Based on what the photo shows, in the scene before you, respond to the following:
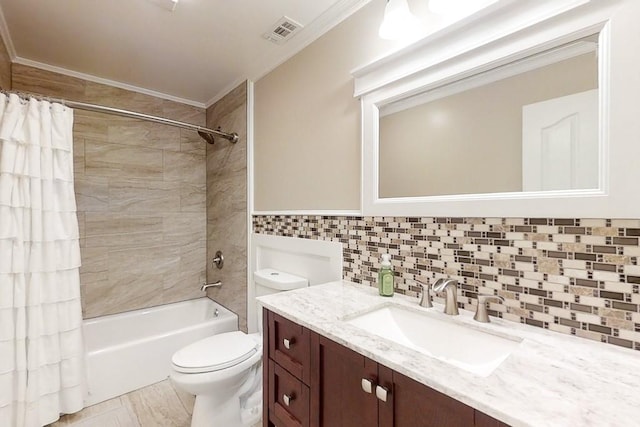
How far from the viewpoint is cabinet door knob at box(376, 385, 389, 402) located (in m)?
0.75

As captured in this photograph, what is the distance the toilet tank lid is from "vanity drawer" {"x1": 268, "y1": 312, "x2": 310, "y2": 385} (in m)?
0.50

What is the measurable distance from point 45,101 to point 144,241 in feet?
4.39

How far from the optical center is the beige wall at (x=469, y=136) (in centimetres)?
92

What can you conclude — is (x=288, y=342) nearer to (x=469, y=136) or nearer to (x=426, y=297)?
(x=426, y=297)

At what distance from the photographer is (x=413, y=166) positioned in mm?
1272

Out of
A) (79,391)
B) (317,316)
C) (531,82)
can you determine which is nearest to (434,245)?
(317,316)

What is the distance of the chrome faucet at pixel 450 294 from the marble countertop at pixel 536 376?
1.3 inches

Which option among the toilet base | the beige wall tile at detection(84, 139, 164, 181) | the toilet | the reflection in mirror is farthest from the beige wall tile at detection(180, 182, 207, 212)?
the reflection in mirror

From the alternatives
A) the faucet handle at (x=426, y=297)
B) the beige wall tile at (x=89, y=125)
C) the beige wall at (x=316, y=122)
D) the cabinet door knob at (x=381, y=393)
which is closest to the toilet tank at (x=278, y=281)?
the beige wall at (x=316, y=122)

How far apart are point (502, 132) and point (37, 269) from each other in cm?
236

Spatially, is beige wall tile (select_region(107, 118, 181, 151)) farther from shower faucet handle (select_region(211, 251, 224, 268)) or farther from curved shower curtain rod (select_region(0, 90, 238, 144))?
shower faucet handle (select_region(211, 251, 224, 268))

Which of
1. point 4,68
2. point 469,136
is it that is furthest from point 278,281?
point 4,68

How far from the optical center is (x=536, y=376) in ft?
2.15

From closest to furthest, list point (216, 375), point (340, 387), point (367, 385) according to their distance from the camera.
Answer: point (367, 385)
point (340, 387)
point (216, 375)
